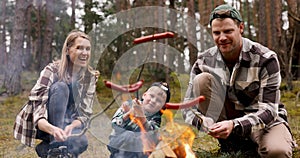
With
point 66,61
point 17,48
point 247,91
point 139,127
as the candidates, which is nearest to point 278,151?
point 247,91

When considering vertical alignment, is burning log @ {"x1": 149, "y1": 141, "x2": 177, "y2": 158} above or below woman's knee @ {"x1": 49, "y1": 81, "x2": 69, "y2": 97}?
below

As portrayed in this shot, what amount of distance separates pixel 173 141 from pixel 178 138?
44 mm

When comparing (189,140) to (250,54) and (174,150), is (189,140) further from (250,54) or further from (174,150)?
(250,54)

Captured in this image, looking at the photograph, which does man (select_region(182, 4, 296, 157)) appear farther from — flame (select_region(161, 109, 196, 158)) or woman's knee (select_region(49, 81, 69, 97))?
woman's knee (select_region(49, 81, 69, 97))

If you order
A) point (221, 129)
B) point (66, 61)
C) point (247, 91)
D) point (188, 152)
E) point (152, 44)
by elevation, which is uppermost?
point (152, 44)

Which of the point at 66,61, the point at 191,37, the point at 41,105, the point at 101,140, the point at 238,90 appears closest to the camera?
the point at 238,90

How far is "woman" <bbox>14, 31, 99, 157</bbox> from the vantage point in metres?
2.87

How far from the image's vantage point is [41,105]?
9.43ft

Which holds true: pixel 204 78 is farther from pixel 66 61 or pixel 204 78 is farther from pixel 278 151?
pixel 66 61

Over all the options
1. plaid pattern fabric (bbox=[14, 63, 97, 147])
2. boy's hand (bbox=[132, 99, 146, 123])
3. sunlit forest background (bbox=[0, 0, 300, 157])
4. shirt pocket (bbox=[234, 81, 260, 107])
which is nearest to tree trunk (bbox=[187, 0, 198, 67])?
sunlit forest background (bbox=[0, 0, 300, 157])

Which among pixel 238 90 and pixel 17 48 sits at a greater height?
pixel 238 90

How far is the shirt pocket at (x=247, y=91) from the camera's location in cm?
271

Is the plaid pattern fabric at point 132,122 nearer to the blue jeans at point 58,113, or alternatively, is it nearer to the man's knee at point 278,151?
the blue jeans at point 58,113

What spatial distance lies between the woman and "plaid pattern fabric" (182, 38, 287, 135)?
0.78m
